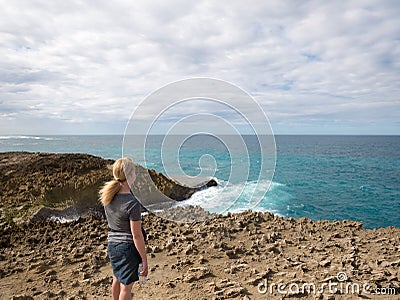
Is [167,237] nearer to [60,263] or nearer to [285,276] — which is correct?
[60,263]

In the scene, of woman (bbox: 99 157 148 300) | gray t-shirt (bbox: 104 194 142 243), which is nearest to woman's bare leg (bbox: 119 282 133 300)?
woman (bbox: 99 157 148 300)

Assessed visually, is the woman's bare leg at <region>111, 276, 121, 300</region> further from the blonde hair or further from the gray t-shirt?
the blonde hair

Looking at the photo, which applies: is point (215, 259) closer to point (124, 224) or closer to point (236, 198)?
point (124, 224)

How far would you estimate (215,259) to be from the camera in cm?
646

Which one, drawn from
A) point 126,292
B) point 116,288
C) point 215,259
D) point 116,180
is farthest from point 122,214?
point 215,259

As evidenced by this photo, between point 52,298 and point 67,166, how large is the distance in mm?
16047

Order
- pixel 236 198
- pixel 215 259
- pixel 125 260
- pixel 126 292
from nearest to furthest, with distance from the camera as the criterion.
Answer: pixel 125 260 → pixel 126 292 → pixel 215 259 → pixel 236 198

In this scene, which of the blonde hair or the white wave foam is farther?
the white wave foam

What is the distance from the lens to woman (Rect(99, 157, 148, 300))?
3691 mm

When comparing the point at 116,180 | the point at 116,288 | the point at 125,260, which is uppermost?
the point at 116,180

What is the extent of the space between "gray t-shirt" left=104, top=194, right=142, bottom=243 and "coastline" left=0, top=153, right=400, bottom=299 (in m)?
1.94

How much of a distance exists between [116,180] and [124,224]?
585mm

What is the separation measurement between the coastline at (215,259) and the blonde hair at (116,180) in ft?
7.96

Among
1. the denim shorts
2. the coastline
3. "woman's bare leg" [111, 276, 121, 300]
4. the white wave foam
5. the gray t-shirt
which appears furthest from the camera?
the white wave foam
